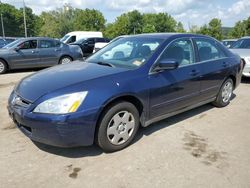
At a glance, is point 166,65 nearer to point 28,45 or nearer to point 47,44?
point 28,45

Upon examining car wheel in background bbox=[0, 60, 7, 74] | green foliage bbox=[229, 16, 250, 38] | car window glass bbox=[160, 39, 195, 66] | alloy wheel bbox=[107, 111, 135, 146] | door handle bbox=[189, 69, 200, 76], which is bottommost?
alloy wheel bbox=[107, 111, 135, 146]

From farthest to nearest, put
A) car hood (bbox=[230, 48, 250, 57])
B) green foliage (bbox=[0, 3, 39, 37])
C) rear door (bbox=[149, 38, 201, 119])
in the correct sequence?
green foliage (bbox=[0, 3, 39, 37]) → car hood (bbox=[230, 48, 250, 57]) → rear door (bbox=[149, 38, 201, 119])

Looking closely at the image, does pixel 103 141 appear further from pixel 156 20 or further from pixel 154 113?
pixel 156 20

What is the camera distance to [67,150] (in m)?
3.58

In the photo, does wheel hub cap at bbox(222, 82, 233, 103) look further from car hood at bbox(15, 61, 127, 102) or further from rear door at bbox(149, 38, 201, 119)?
car hood at bbox(15, 61, 127, 102)

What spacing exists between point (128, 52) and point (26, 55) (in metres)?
7.21

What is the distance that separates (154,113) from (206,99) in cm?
160

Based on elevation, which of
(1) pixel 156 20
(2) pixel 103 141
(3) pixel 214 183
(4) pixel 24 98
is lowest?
(3) pixel 214 183

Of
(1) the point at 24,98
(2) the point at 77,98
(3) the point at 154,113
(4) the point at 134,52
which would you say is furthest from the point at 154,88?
(1) the point at 24,98

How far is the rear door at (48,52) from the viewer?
10844 mm

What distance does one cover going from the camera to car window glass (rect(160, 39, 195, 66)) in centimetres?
414

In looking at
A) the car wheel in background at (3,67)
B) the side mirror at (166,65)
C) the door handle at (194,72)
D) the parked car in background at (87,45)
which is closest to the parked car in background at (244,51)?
the door handle at (194,72)

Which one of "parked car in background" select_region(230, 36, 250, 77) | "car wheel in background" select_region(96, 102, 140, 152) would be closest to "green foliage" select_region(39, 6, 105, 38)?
"parked car in background" select_region(230, 36, 250, 77)

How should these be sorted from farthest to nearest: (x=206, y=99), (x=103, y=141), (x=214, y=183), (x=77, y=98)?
(x=206, y=99)
(x=103, y=141)
(x=77, y=98)
(x=214, y=183)
